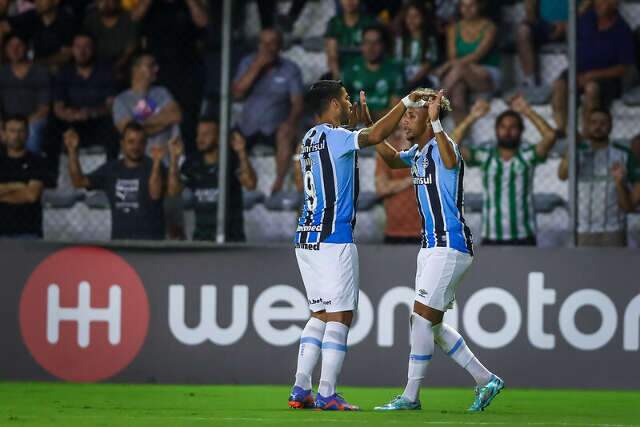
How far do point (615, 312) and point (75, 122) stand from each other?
539 centimetres

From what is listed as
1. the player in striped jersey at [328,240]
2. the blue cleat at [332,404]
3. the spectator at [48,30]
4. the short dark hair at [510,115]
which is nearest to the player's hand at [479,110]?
the short dark hair at [510,115]

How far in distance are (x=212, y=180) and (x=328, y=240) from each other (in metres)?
3.51

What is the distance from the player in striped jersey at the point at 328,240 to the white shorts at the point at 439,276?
0.42 m

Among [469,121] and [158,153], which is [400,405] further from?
[158,153]

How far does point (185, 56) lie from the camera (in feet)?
40.8

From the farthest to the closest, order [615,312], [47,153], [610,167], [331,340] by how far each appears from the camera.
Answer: [47,153] → [610,167] → [615,312] → [331,340]

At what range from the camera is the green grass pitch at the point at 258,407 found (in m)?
6.87

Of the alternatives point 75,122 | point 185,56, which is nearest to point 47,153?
point 75,122

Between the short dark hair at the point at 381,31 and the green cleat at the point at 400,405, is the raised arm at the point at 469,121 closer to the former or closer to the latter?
the short dark hair at the point at 381,31

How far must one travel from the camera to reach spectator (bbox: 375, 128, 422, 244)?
11.0m

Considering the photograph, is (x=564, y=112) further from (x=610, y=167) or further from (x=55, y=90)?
(x=55, y=90)

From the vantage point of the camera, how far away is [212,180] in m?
11.0

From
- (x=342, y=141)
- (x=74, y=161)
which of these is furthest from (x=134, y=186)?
(x=342, y=141)

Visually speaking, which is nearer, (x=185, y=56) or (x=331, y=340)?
(x=331, y=340)
